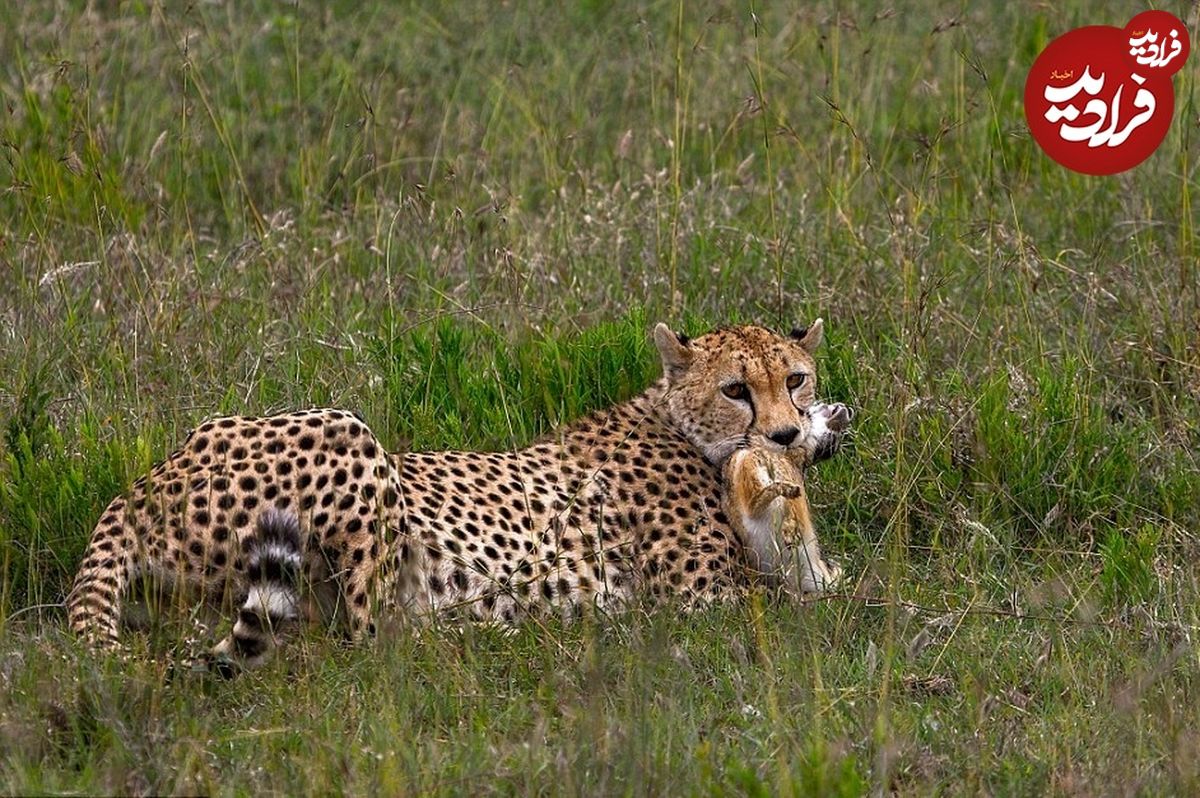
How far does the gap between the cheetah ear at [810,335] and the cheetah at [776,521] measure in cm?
44

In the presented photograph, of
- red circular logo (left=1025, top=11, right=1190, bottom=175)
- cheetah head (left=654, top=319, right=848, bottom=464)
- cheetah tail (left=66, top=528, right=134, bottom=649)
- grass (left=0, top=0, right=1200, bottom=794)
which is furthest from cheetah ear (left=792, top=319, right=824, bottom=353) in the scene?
cheetah tail (left=66, top=528, right=134, bottom=649)

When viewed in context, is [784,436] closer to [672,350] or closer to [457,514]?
[672,350]

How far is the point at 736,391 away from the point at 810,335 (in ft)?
1.14

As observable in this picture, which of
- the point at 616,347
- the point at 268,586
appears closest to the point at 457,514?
the point at 268,586

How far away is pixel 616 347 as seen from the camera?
5520 millimetres

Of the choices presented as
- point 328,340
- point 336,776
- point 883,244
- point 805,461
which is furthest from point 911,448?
point 336,776

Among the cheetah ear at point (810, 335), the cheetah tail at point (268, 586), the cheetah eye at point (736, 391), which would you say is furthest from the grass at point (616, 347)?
the cheetah eye at point (736, 391)

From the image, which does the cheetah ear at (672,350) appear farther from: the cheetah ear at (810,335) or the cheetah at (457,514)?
the cheetah ear at (810,335)

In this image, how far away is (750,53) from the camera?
8031 mm

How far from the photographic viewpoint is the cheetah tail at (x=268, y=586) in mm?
4082

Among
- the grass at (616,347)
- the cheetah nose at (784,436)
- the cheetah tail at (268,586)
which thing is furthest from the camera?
the cheetah nose at (784,436)

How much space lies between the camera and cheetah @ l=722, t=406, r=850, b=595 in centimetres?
461

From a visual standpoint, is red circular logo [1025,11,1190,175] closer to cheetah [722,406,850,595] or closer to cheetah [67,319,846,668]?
cheetah [67,319,846,668]

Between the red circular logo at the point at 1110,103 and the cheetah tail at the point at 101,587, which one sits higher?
A: the red circular logo at the point at 1110,103
